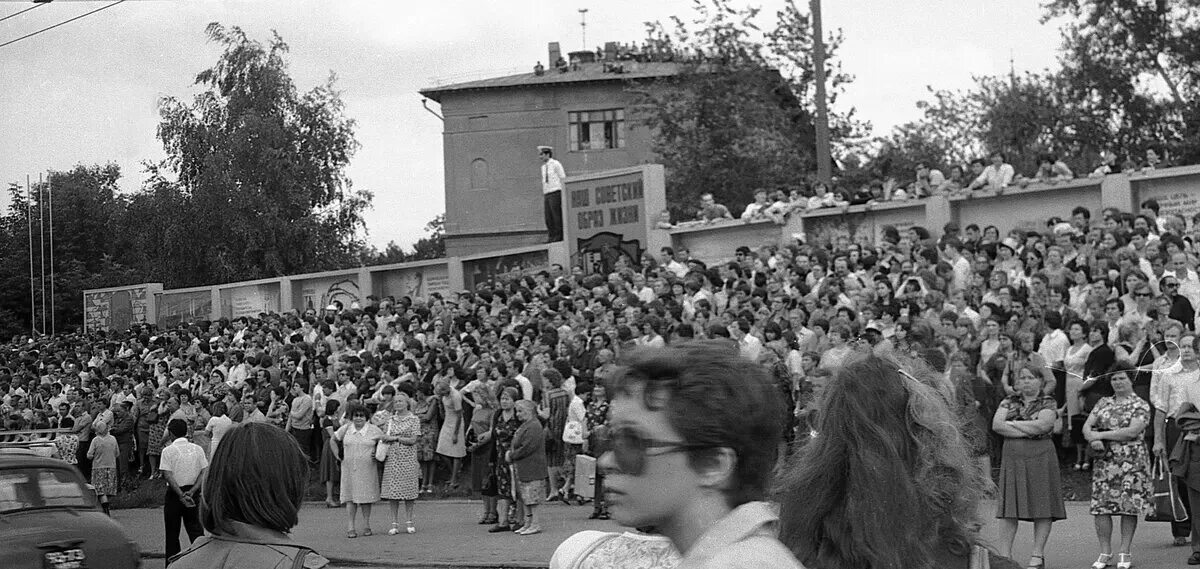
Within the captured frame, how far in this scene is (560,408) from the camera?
1741 centimetres

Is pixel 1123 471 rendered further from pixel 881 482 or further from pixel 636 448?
pixel 636 448

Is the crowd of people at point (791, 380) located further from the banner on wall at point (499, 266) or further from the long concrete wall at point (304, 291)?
the long concrete wall at point (304, 291)

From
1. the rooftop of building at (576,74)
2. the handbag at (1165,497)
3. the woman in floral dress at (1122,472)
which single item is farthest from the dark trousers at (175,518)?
the rooftop of building at (576,74)

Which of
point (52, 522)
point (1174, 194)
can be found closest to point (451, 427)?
point (52, 522)

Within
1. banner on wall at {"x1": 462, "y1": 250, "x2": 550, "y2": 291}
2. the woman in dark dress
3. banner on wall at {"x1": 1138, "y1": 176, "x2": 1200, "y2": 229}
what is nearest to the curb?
the woman in dark dress

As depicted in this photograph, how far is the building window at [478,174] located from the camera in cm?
6128

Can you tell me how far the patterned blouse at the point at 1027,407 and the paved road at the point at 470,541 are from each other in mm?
1373

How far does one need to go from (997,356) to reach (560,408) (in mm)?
5468

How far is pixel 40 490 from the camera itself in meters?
10.1

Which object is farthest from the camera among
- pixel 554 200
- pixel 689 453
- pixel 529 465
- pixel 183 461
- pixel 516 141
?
pixel 516 141

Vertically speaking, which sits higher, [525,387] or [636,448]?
[636,448]

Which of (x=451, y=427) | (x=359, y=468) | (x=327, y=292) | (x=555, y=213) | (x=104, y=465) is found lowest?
(x=104, y=465)

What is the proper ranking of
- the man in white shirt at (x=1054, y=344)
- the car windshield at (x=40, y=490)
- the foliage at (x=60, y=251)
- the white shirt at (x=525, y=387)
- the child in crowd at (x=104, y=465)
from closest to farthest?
the car windshield at (x=40, y=490)
the man in white shirt at (x=1054, y=344)
the white shirt at (x=525, y=387)
the child in crowd at (x=104, y=465)
the foliage at (x=60, y=251)

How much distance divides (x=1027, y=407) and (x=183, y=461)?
27.1 feet
